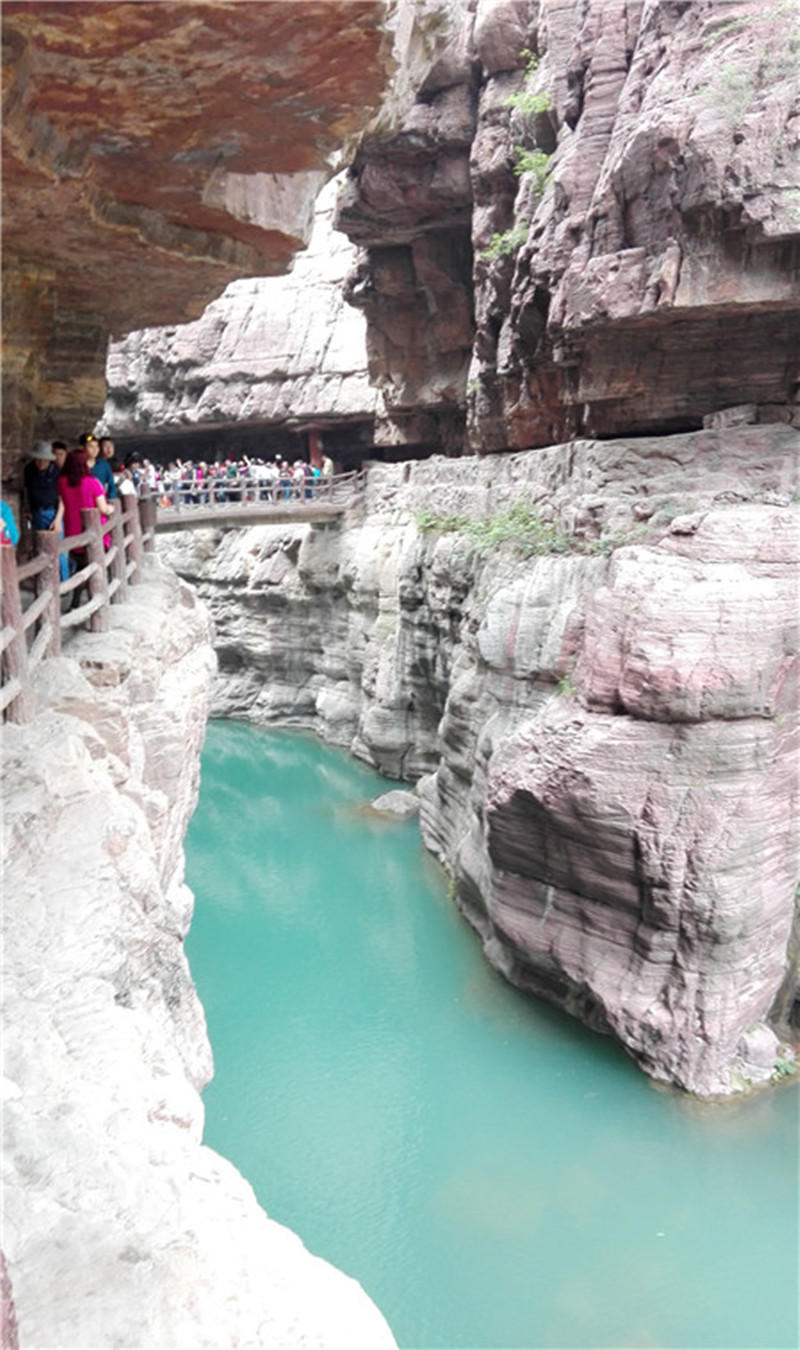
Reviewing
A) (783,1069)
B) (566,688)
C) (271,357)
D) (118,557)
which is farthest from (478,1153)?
(271,357)

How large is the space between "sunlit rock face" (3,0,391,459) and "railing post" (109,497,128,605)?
4.53ft

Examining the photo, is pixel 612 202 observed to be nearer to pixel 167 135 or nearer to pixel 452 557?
pixel 452 557

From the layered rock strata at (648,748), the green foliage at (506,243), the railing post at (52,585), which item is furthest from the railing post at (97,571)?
the green foliage at (506,243)

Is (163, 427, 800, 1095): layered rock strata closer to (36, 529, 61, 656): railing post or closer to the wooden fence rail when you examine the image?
the wooden fence rail

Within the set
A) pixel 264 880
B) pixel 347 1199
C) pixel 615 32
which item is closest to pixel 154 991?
pixel 347 1199

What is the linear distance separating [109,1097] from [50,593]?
301cm

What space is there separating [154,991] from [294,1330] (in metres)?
1.83

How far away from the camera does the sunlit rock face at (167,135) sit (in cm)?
341

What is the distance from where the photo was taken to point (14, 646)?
4.59m

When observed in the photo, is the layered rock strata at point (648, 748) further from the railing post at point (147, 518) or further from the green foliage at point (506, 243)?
the railing post at point (147, 518)

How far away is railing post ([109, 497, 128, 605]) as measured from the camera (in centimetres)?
707

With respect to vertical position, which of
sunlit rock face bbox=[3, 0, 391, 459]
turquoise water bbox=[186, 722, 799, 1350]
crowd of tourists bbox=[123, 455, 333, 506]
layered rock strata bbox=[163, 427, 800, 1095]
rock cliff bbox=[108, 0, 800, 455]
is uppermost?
rock cliff bbox=[108, 0, 800, 455]

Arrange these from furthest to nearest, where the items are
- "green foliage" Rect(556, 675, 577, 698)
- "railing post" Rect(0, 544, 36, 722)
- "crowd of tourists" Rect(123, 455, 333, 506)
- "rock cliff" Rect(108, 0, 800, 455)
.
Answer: "crowd of tourists" Rect(123, 455, 333, 506)
"green foliage" Rect(556, 675, 577, 698)
"rock cliff" Rect(108, 0, 800, 455)
"railing post" Rect(0, 544, 36, 722)

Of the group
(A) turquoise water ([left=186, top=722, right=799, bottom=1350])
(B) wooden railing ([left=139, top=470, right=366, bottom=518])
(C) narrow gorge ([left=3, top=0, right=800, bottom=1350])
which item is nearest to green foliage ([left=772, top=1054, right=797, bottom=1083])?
(C) narrow gorge ([left=3, top=0, right=800, bottom=1350])
